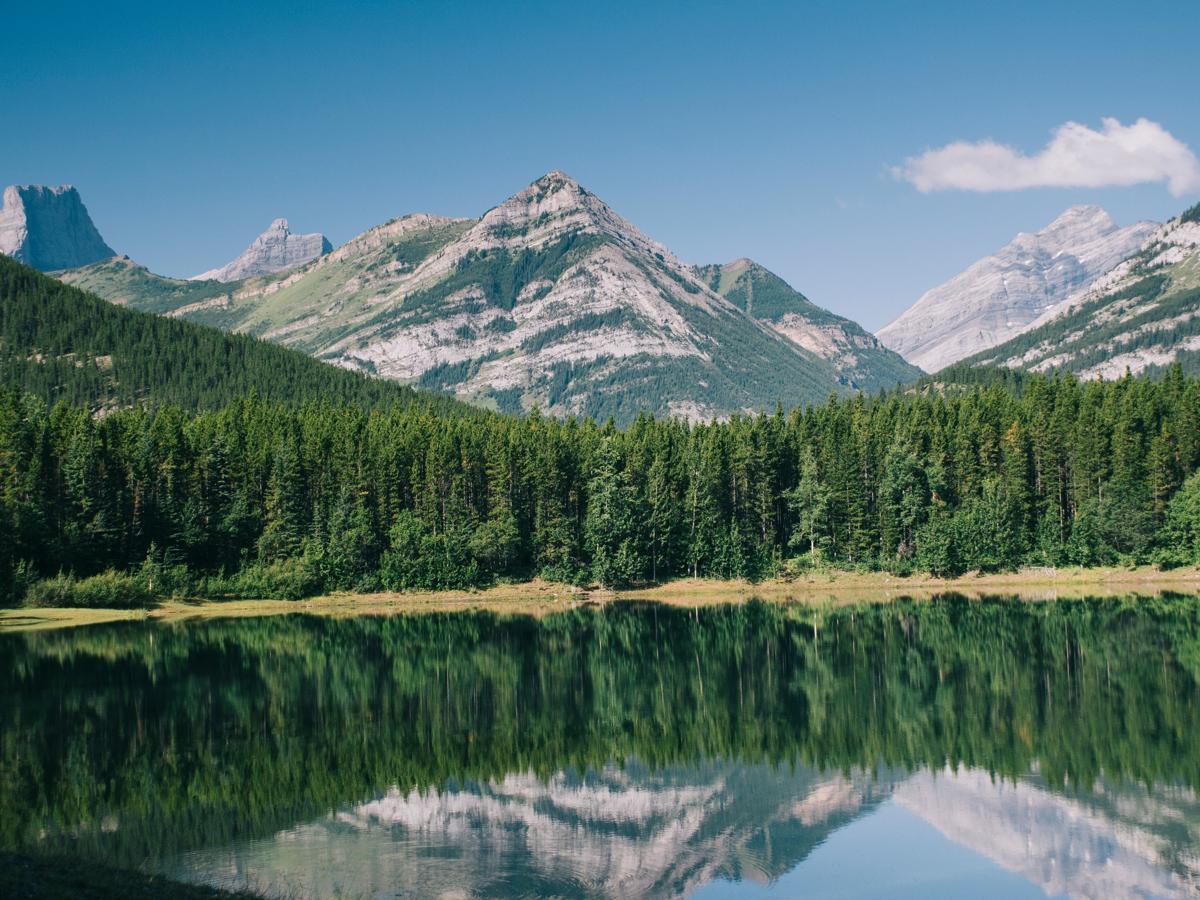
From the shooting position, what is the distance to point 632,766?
45469 millimetres

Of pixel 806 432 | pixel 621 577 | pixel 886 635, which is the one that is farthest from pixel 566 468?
pixel 886 635

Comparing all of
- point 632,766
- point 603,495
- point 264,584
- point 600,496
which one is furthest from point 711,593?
point 632,766

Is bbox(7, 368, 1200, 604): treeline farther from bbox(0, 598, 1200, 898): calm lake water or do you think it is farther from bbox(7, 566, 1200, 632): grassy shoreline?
bbox(0, 598, 1200, 898): calm lake water

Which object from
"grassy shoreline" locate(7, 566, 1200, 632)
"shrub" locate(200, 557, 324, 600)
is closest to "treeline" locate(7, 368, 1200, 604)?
"shrub" locate(200, 557, 324, 600)

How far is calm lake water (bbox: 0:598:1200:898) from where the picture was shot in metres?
32.8

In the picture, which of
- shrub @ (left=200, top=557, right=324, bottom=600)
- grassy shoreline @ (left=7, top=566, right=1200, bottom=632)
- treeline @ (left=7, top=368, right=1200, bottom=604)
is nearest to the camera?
grassy shoreline @ (left=7, top=566, right=1200, bottom=632)

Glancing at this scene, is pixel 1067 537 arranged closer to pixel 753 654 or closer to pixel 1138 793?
pixel 753 654

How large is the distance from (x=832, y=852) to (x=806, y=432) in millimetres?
119062

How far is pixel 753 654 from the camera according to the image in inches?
3009

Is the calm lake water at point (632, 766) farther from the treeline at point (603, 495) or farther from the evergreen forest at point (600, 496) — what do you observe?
the evergreen forest at point (600, 496)

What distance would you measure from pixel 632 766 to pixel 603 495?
86312mm

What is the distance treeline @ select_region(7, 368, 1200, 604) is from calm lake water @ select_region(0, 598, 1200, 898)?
146 ft

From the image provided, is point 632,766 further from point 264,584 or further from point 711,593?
point 264,584

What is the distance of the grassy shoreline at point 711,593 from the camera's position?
11231 cm
